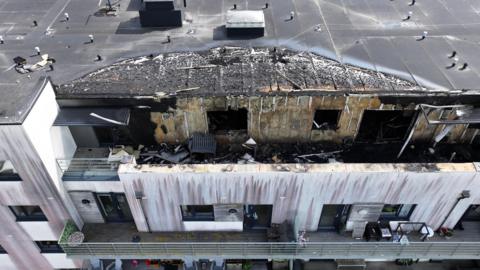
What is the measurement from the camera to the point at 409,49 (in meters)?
18.8

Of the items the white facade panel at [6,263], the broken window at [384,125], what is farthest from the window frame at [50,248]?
the broken window at [384,125]

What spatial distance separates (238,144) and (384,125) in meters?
6.70

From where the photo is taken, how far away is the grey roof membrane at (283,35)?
17.4 metres

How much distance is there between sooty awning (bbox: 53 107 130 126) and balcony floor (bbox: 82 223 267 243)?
Result: 227 inches

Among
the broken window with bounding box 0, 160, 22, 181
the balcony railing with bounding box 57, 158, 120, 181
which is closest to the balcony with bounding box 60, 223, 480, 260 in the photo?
the balcony railing with bounding box 57, 158, 120, 181

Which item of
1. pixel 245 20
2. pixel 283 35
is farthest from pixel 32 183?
pixel 283 35

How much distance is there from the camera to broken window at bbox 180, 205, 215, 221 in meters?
17.6

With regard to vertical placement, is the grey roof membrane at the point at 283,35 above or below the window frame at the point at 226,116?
above

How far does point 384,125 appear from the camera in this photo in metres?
17.6

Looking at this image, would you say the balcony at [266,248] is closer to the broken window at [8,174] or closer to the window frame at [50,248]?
the window frame at [50,248]

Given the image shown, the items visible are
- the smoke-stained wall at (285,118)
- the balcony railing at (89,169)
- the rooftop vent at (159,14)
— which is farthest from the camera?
the rooftop vent at (159,14)

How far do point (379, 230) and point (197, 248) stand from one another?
8.37 m

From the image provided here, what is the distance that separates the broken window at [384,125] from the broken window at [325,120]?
127 centimetres

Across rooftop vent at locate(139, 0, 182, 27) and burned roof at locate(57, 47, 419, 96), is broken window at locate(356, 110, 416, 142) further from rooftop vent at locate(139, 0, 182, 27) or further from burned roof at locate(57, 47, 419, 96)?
rooftop vent at locate(139, 0, 182, 27)
